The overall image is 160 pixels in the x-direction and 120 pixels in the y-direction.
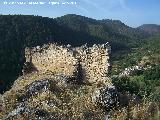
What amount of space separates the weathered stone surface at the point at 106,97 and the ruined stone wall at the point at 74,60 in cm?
231

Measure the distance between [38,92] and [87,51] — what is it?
349cm

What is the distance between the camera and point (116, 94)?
16000 mm

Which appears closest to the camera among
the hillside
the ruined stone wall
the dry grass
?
the dry grass

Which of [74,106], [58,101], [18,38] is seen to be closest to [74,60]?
[58,101]

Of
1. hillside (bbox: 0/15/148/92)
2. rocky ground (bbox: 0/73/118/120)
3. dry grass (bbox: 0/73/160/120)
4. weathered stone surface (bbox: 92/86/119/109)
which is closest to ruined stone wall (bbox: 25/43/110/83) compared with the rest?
rocky ground (bbox: 0/73/118/120)

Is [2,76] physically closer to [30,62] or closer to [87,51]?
[30,62]

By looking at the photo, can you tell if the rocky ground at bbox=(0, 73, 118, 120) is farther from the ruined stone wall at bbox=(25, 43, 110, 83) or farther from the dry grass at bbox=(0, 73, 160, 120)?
the ruined stone wall at bbox=(25, 43, 110, 83)

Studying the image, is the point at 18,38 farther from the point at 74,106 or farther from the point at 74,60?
the point at 74,106

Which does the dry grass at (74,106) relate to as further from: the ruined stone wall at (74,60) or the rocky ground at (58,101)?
the ruined stone wall at (74,60)

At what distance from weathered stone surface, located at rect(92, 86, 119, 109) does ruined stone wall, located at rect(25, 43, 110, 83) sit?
231 cm

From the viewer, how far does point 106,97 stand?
51.6 ft

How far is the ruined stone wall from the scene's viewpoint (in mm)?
18609

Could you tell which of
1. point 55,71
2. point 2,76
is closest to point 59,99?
point 55,71

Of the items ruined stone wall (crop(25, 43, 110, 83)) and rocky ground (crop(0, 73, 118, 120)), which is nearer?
rocky ground (crop(0, 73, 118, 120))
